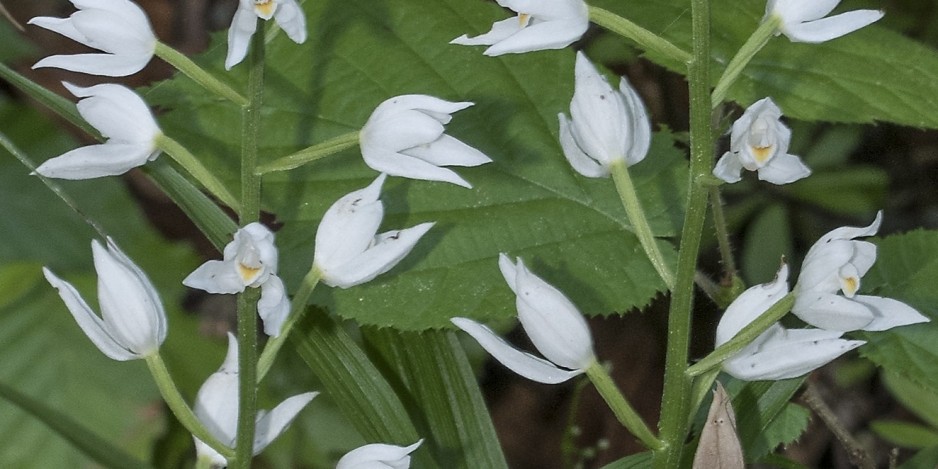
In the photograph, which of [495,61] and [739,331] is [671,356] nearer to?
[739,331]

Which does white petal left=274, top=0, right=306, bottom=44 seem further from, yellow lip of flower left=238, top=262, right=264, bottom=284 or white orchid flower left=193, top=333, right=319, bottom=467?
white orchid flower left=193, top=333, right=319, bottom=467

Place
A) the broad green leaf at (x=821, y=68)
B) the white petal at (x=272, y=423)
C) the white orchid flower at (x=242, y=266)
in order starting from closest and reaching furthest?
the white orchid flower at (x=242, y=266), the white petal at (x=272, y=423), the broad green leaf at (x=821, y=68)

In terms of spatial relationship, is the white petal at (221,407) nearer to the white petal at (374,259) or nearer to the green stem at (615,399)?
the white petal at (374,259)

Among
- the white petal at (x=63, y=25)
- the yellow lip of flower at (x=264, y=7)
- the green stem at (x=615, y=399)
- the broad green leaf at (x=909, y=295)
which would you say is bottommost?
the broad green leaf at (x=909, y=295)

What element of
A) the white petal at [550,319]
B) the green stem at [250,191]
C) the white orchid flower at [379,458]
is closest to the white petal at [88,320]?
the green stem at [250,191]

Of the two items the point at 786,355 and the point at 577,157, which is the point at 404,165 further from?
the point at 786,355

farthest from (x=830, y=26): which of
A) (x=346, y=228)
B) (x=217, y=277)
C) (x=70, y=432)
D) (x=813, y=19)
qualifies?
(x=70, y=432)

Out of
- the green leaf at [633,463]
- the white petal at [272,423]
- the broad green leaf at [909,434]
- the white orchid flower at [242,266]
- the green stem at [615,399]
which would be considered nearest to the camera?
the white orchid flower at [242,266]
